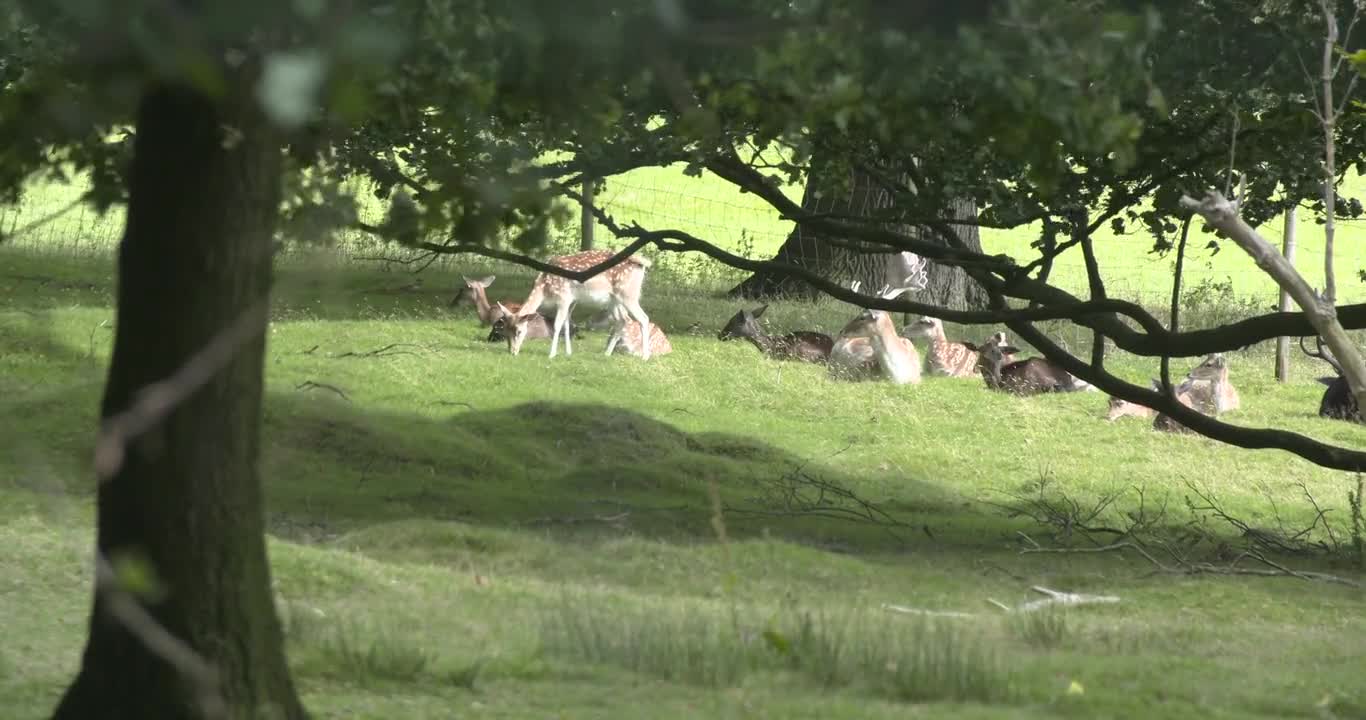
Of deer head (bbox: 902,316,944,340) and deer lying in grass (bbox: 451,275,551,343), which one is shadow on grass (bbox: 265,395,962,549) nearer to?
deer lying in grass (bbox: 451,275,551,343)

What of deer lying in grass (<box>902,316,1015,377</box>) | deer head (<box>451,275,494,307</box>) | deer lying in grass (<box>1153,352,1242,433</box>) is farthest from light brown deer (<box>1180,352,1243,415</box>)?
deer head (<box>451,275,494,307</box>)

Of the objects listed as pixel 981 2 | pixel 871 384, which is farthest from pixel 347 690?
pixel 871 384

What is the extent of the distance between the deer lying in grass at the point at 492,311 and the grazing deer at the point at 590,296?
19 centimetres

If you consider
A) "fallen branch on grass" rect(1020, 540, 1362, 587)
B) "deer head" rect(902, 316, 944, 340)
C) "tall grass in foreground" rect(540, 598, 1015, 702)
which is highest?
"deer head" rect(902, 316, 944, 340)

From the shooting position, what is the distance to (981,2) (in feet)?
11.0

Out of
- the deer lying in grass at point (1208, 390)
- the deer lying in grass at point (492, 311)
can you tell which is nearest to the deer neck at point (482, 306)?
the deer lying in grass at point (492, 311)

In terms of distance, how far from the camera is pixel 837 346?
53.4 ft

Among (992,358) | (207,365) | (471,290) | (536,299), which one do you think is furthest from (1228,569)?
(471,290)

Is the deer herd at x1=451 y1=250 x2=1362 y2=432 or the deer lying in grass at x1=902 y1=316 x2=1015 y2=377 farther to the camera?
the deer lying in grass at x1=902 y1=316 x2=1015 y2=377

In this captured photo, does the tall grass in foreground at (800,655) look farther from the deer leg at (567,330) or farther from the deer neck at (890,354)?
the deer neck at (890,354)

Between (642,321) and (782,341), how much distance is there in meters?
1.43

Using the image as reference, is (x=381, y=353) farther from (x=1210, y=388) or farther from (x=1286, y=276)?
(x=1286, y=276)

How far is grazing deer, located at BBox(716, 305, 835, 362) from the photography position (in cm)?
1614

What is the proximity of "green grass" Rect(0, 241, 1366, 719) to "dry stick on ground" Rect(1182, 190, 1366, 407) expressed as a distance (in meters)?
1.14
